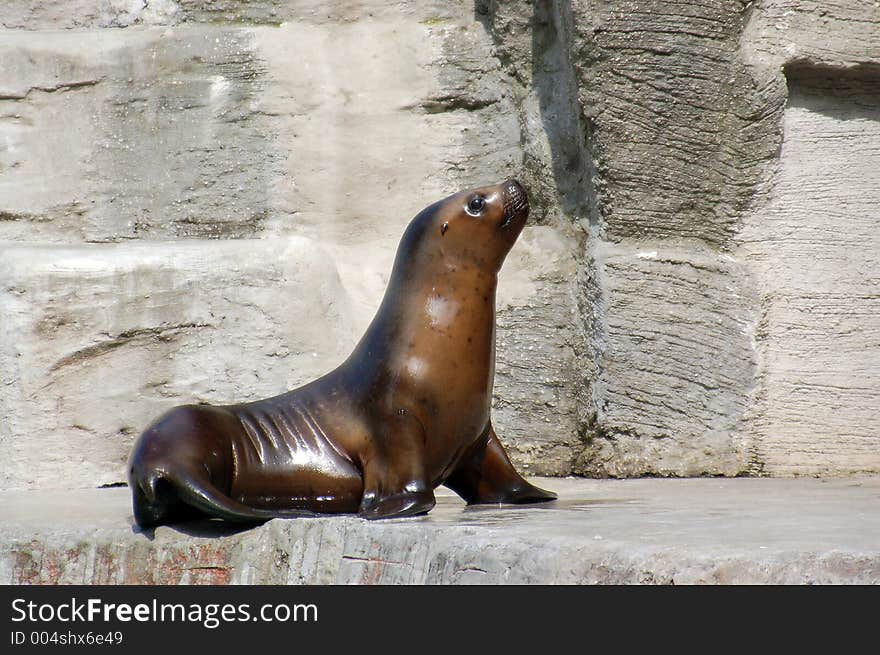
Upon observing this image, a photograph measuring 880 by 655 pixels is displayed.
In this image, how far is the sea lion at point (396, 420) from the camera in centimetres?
393

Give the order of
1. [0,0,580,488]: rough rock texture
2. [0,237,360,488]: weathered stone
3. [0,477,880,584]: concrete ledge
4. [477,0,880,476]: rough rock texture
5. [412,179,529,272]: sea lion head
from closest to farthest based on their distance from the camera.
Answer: [0,477,880,584]: concrete ledge < [412,179,529,272]: sea lion head < [477,0,880,476]: rough rock texture < [0,237,360,488]: weathered stone < [0,0,580,488]: rough rock texture

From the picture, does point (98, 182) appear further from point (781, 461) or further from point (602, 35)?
point (781, 461)

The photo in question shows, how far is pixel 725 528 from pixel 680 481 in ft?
7.30

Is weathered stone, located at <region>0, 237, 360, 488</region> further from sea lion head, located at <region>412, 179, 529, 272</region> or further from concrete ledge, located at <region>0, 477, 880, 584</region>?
sea lion head, located at <region>412, 179, 529, 272</region>

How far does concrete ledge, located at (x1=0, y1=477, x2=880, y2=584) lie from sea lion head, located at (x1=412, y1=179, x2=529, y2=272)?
0.80 m

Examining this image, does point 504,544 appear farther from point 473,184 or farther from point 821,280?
Result: point 473,184

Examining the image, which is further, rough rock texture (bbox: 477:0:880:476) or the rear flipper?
rough rock texture (bbox: 477:0:880:476)

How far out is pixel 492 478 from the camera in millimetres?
4344

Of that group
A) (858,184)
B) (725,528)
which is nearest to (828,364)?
(858,184)

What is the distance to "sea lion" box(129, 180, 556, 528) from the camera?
3.93 m

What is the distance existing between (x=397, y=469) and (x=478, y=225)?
32.9 inches

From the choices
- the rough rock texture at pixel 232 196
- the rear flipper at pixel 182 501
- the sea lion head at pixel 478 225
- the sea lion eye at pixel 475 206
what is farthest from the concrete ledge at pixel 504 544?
the rough rock texture at pixel 232 196

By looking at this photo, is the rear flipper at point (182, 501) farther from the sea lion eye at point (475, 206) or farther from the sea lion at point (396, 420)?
the sea lion eye at point (475, 206)

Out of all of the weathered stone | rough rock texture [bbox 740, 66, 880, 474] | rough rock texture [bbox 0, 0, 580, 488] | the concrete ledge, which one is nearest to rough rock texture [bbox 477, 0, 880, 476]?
rough rock texture [bbox 740, 66, 880, 474]
